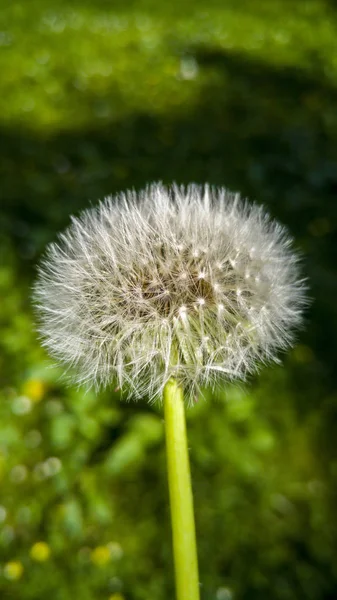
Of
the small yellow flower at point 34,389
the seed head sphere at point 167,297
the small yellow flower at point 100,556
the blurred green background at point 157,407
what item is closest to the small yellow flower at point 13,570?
the blurred green background at point 157,407

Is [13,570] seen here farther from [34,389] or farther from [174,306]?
[174,306]

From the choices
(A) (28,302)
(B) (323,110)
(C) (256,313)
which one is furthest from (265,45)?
(C) (256,313)

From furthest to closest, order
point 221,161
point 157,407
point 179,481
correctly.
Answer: point 221,161 → point 157,407 → point 179,481

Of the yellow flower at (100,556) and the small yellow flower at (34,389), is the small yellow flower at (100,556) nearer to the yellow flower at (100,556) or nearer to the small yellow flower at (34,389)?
the yellow flower at (100,556)

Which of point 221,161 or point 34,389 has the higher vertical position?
point 221,161

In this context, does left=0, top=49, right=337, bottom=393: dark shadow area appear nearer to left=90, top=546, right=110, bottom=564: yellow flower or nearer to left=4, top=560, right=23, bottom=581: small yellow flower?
left=90, top=546, right=110, bottom=564: yellow flower

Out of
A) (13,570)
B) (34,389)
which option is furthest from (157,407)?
(13,570)

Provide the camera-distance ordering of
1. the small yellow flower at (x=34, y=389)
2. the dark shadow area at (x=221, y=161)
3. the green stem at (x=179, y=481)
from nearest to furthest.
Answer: the green stem at (x=179, y=481) < the small yellow flower at (x=34, y=389) < the dark shadow area at (x=221, y=161)
